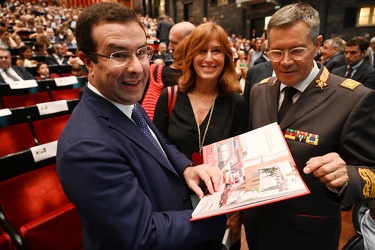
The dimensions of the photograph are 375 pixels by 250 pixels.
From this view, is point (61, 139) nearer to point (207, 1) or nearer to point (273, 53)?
point (273, 53)

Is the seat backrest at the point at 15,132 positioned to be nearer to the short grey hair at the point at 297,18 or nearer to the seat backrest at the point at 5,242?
the seat backrest at the point at 5,242

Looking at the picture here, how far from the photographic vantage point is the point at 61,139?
78cm

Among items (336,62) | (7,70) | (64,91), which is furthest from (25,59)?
(336,62)

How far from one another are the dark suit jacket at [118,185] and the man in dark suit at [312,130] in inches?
17.7

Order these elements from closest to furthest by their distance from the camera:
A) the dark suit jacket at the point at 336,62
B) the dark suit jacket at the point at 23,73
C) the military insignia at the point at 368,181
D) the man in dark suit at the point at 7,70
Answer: the military insignia at the point at 368,181 < the man in dark suit at the point at 7,70 < the dark suit jacket at the point at 336,62 < the dark suit jacket at the point at 23,73

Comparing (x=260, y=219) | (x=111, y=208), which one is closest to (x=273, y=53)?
(x=260, y=219)

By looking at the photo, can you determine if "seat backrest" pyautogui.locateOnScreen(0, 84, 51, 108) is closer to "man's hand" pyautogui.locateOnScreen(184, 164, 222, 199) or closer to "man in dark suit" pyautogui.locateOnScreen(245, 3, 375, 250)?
"man's hand" pyautogui.locateOnScreen(184, 164, 222, 199)

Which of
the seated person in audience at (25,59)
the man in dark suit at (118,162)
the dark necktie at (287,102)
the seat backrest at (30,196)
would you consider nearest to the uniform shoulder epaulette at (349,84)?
the dark necktie at (287,102)

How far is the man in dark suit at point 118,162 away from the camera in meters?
0.72

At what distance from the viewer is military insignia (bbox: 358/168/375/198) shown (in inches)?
37.5

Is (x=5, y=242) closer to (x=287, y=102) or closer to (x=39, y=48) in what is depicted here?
(x=287, y=102)

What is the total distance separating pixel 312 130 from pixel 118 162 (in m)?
0.82

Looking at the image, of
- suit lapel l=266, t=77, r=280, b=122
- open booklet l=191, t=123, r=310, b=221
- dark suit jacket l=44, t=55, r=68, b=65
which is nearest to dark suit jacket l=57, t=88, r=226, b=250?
open booklet l=191, t=123, r=310, b=221

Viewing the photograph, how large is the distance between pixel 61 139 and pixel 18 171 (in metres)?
0.88
